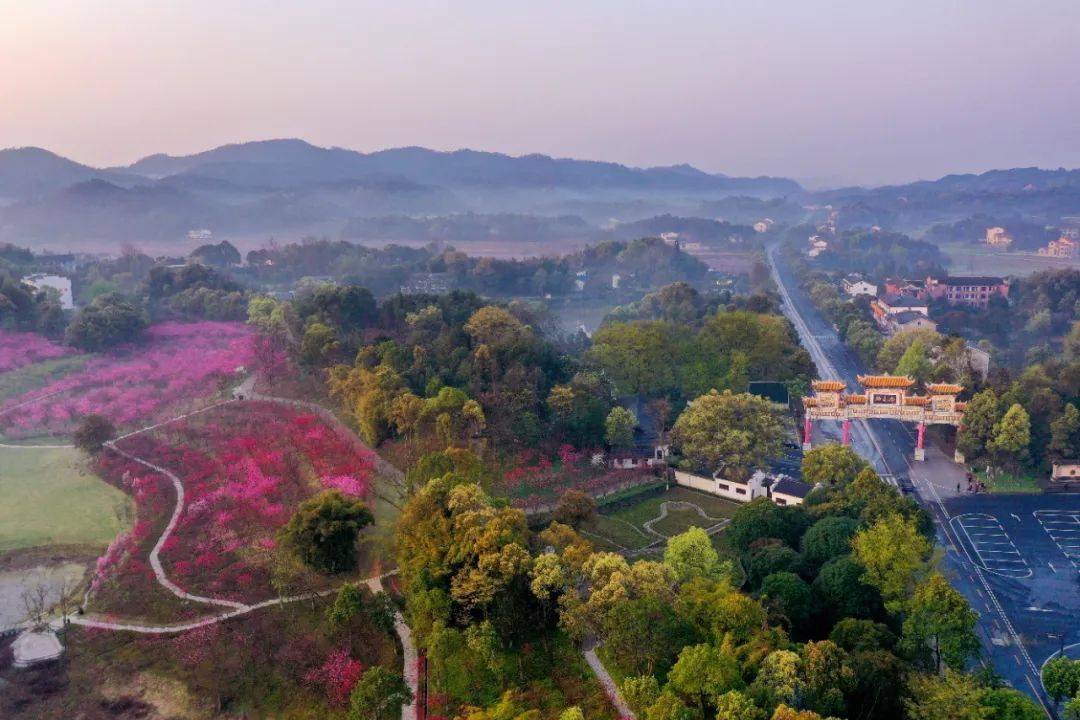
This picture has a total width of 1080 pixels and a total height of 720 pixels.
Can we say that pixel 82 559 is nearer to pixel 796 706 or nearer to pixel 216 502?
pixel 216 502

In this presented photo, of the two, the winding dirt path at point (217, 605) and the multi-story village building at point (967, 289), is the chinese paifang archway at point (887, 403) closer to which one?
the winding dirt path at point (217, 605)

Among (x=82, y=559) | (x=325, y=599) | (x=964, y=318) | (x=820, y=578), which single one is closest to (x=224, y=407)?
(x=82, y=559)

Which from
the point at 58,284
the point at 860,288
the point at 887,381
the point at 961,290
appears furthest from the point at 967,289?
the point at 58,284

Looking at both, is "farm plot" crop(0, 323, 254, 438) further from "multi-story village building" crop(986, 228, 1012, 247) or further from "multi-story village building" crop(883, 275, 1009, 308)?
"multi-story village building" crop(986, 228, 1012, 247)

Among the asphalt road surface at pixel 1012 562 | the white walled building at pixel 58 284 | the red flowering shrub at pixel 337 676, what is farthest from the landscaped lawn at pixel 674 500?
the white walled building at pixel 58 284

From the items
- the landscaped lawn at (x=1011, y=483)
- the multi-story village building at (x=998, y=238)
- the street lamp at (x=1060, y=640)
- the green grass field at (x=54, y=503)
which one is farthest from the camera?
the multi-story village building at (x=998, y=238)

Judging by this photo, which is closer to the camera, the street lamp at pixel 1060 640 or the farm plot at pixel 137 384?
the street lamp at pixel 1060 640
